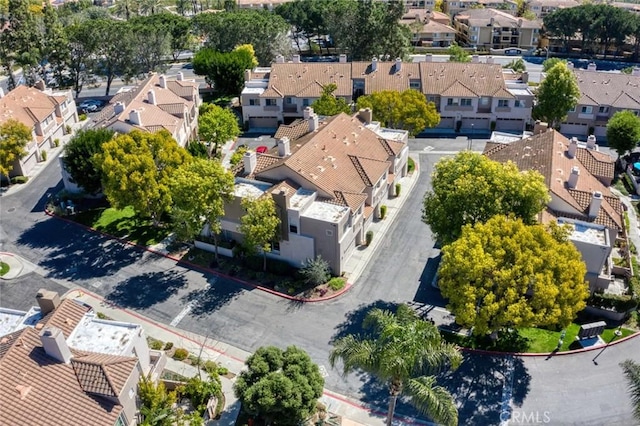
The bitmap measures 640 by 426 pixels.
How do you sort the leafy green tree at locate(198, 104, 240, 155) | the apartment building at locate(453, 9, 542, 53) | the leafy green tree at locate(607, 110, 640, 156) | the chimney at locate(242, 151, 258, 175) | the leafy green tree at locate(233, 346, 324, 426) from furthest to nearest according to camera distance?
the apartment building at locate(453, 9, 542, 53), the leafy green tree at locate(198, 104, 240, 155), the leafy green tree at locate(607, 110, 640, 156), the chimney at locate(242, 151, 258, 175), the leafy green tree at locate(233, 346, 324, 426)

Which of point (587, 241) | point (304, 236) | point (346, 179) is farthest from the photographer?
point (346, 179)

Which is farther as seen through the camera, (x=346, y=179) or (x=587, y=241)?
(x=346, y=179)

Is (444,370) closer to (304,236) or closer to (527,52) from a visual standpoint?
(304,236)

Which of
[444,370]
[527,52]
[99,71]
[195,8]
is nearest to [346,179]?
[444,370]

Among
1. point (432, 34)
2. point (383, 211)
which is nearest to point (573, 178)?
point (383, 211)

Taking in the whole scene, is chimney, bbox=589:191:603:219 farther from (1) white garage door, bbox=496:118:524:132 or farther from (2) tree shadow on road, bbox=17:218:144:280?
(2) tree shadow on road, bbox=17:218:144:280

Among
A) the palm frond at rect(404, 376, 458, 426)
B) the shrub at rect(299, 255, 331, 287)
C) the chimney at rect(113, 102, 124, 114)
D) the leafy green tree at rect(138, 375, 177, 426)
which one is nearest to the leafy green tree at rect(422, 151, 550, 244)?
the shrub at rect(299, 255, 331, 287)
